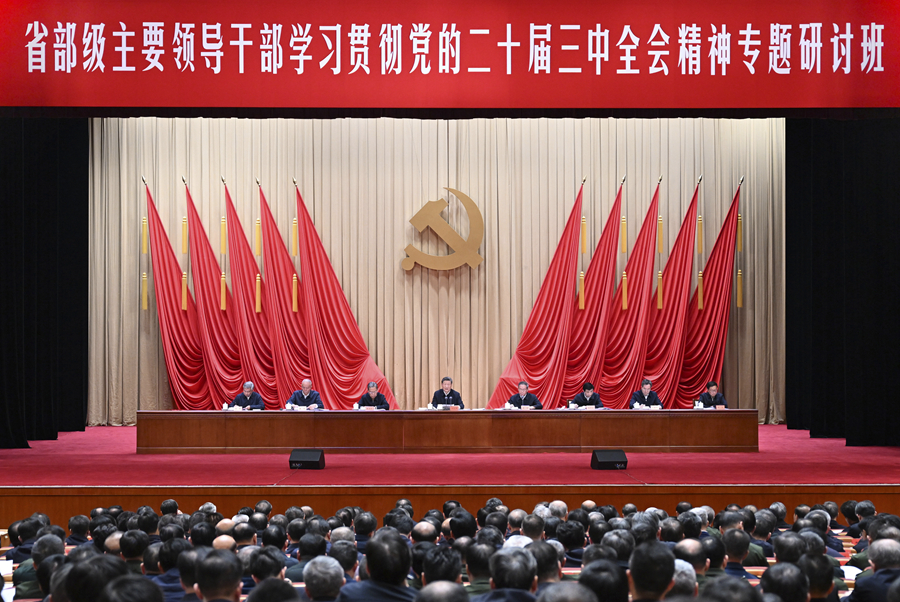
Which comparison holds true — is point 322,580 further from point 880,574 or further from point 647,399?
point 647,399

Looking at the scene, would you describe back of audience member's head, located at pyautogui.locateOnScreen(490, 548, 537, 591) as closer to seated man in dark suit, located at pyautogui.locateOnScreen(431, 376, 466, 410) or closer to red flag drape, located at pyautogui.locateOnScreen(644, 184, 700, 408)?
seated man in dark suit, located at pyautogui.locateOnScreen(431, 376, 466, 410)

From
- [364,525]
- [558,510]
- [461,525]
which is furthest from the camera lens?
[558,510]

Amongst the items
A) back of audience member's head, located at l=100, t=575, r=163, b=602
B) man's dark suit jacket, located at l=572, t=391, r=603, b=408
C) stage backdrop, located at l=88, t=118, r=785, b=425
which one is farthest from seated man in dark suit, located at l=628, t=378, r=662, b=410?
back of audience member's head, located at l=100, t=575, r=163, b=602

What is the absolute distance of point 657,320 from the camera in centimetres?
1028

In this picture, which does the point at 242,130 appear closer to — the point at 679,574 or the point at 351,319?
the point at 351,319

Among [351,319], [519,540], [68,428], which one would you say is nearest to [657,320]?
[351,319]

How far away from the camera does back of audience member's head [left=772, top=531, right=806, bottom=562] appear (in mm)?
2826

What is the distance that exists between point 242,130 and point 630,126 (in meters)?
4.53

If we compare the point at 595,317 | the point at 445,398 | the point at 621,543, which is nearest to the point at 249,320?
the point at 445,398

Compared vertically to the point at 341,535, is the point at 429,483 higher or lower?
lower

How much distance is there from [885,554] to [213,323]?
8.51 metres

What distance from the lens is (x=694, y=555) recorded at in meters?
2.81

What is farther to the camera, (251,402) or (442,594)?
(251,402)

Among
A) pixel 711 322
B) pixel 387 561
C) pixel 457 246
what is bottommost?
pixel 387 561
